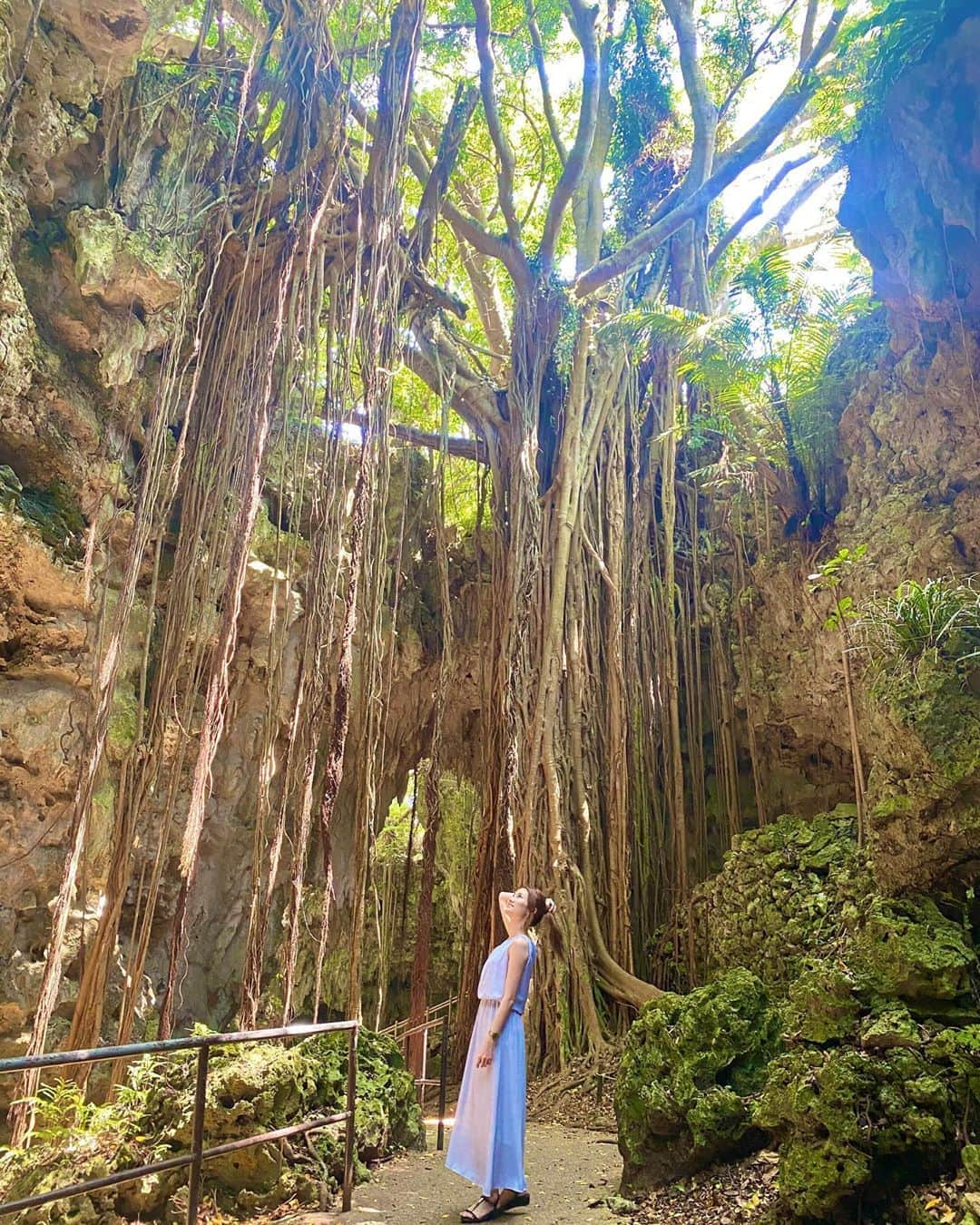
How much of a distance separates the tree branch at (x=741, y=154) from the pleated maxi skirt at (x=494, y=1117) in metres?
4.36

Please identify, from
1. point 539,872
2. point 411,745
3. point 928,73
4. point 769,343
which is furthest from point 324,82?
point 411,745

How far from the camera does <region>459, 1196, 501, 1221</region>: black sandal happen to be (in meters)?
2.16

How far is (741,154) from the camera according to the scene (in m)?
4.74

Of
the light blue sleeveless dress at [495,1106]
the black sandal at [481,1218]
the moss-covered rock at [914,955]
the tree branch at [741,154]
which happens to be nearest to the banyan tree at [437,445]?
the tree branch at [741,154]

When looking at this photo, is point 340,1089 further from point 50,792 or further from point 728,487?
point 728,487

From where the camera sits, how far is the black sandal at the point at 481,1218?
85.2 inches

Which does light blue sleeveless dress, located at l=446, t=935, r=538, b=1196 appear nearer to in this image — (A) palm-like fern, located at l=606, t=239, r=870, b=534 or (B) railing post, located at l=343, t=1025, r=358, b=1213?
(B) railing post, located at l=343, t=1025, r=358, b=1213

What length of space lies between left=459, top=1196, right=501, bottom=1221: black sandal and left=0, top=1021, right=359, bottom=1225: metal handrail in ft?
1.06

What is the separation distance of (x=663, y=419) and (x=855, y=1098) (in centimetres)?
472

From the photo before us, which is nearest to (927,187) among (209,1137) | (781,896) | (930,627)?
(930,627)

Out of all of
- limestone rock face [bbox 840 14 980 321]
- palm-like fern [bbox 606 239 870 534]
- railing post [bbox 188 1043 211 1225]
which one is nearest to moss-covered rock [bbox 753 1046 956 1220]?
railing post [bbox 188 1043 211 1225]

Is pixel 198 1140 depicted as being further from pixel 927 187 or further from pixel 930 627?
pixel 927 187

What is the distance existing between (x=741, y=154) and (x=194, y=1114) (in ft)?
16.9

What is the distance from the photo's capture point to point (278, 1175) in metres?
2.28
